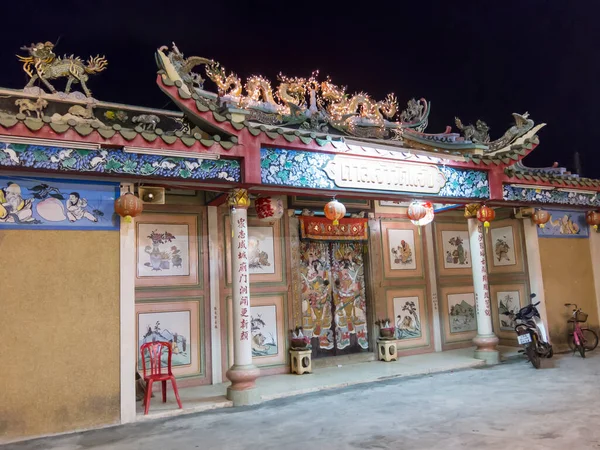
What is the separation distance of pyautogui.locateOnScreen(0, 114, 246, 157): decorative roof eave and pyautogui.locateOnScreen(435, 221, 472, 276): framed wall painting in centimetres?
548

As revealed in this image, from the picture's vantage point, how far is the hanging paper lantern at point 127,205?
17.5 feet

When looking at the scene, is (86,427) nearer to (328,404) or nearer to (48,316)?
(48,316)

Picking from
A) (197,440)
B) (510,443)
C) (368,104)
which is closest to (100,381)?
(197,440)

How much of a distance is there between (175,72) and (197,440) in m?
4.21

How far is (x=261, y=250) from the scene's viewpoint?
7.91 meters

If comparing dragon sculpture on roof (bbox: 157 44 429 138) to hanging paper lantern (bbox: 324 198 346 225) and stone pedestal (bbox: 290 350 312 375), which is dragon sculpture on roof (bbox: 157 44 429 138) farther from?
stone pedestal (bbox: 290 350 312 375)

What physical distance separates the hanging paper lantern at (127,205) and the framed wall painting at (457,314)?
6.52m

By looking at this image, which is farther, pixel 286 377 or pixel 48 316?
pixel 286 377

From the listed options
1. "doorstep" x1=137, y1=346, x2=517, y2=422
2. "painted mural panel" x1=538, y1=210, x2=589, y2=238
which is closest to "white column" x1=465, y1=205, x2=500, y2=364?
"doorstep" x1=137, y1=346, x2=517, y2=422

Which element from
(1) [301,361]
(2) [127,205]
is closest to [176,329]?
(1) [301,361]

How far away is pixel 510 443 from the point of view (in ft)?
13.4

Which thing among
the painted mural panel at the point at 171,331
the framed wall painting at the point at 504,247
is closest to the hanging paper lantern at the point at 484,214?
the framed wall painting at the point at 504,247

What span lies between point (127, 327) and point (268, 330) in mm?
2891

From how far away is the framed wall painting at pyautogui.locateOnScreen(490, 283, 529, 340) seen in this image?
9281mm
